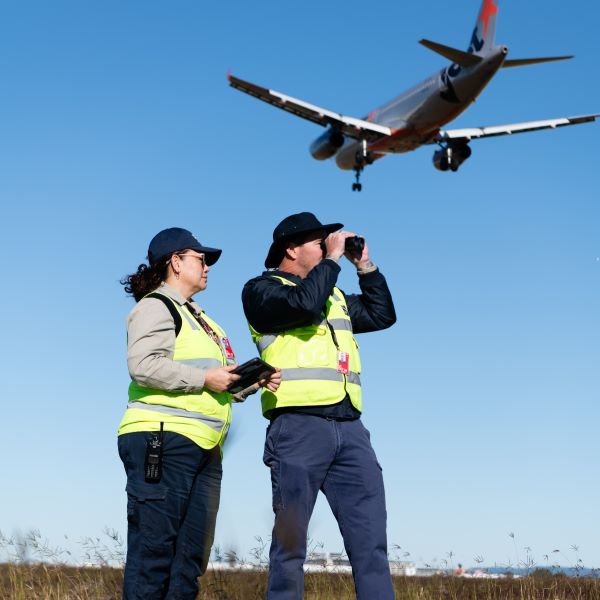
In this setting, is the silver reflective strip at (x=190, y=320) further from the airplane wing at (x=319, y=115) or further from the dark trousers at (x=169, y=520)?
the airplane wing at (x=319, y=115)

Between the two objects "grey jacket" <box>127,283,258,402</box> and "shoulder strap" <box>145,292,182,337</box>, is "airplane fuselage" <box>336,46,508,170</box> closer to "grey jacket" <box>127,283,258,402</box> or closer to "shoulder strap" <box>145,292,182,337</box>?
"shoulder strap" <box>145,292,182,337</box>

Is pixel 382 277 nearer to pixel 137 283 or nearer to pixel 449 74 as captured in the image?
pixel 137 283

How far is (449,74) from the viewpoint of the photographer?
111ft

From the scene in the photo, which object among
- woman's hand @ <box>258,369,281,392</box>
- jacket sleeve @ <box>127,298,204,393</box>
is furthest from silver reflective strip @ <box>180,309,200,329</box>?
woman's hand @ <box>258,369,281,392</box>

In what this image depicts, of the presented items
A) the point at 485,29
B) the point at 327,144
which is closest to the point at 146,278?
the point at 327,144

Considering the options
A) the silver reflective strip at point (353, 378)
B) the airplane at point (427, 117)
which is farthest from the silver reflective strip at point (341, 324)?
the airplane at point (427, 117)

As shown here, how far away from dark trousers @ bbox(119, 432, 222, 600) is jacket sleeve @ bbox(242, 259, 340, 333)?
729 mm

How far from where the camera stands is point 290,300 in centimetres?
432

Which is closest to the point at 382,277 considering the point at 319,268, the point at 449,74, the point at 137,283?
the point at 319,268

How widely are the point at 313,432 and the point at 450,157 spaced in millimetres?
32828

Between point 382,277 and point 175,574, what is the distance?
1933mm

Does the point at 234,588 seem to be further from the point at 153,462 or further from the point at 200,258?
the point at 200,258

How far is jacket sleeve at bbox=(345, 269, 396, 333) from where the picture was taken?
4.93 m

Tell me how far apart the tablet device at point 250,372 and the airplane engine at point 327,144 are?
32580mm
